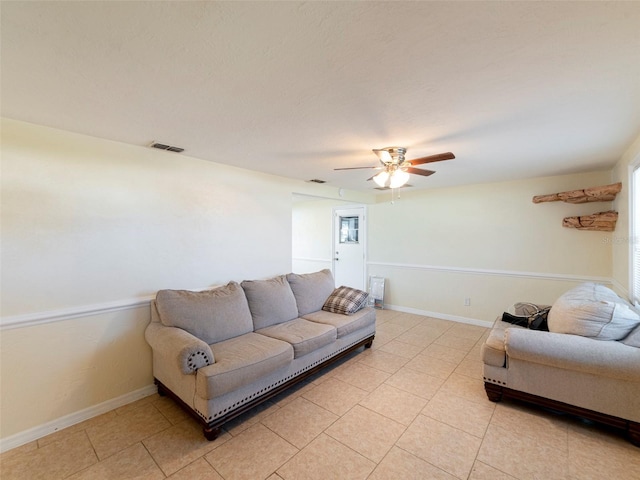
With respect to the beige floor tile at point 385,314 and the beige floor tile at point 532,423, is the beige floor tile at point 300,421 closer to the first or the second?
the beige floor tile at point 532,423

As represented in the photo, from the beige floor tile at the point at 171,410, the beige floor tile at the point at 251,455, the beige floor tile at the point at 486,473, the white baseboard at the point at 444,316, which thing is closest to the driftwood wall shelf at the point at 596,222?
the white baseboard at the point at 444,316

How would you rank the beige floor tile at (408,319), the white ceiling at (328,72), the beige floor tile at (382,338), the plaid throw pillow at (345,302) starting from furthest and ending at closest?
the beige floor tile at (408,319)
the beige floor tile at (382,338)
the plaid throw pillow at (345,302)
the white ceiling at (328,72)

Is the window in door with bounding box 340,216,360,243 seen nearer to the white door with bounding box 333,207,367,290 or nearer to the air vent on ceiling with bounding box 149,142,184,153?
the white door with bounding box 333,207,367,290

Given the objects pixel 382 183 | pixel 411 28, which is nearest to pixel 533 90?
pixel 411 28

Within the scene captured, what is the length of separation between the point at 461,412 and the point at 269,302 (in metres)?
2.03

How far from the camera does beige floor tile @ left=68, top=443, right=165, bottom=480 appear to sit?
174cm

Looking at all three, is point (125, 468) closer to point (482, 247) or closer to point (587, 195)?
point (482, 247)

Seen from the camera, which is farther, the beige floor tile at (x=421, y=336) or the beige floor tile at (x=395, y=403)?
the beige floor tile at (x=421, y=336)

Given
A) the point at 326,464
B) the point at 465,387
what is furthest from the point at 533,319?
the point at 326,464

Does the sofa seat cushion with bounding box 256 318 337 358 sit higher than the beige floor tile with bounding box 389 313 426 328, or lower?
higher

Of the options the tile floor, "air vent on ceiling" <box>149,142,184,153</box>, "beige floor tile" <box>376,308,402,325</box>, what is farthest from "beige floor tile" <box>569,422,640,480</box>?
"air vent on ceiling" <box>149,142,184,153</box>

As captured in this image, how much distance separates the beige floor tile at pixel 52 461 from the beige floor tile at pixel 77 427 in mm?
58

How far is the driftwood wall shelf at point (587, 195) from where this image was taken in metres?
3.16

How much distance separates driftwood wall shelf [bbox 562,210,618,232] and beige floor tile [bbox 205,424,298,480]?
420 centimetres
